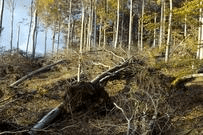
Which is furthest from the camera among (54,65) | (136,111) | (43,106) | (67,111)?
(54,65)

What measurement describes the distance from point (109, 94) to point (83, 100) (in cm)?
238

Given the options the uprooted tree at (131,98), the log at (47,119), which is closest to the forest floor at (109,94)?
the uprooted tree at (131,98)

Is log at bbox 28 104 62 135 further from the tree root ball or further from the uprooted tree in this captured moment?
the tree root ball

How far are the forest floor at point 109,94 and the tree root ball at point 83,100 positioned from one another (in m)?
0.21

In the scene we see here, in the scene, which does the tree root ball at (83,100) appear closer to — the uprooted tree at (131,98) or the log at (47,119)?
the uprooted tree at (131,98)

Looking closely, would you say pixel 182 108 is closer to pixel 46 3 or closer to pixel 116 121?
pixel 116 121

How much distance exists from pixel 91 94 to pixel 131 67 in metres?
2.97

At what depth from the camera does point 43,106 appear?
41.4 feet

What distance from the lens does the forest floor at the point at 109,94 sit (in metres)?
8.75

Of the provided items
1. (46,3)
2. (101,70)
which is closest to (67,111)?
(101,70)

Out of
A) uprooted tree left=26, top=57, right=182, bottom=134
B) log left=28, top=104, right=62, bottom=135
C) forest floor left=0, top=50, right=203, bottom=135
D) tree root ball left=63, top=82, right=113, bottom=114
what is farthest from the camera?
tree root ball left=63, top=82, right=113, bottom=114

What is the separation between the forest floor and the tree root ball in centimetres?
21

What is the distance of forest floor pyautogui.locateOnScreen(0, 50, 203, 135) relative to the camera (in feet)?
28.7

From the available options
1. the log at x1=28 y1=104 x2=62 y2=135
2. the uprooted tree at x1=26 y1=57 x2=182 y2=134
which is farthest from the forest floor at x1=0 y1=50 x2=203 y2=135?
the log at x1=28 y1=104 x2=62 y2=135
